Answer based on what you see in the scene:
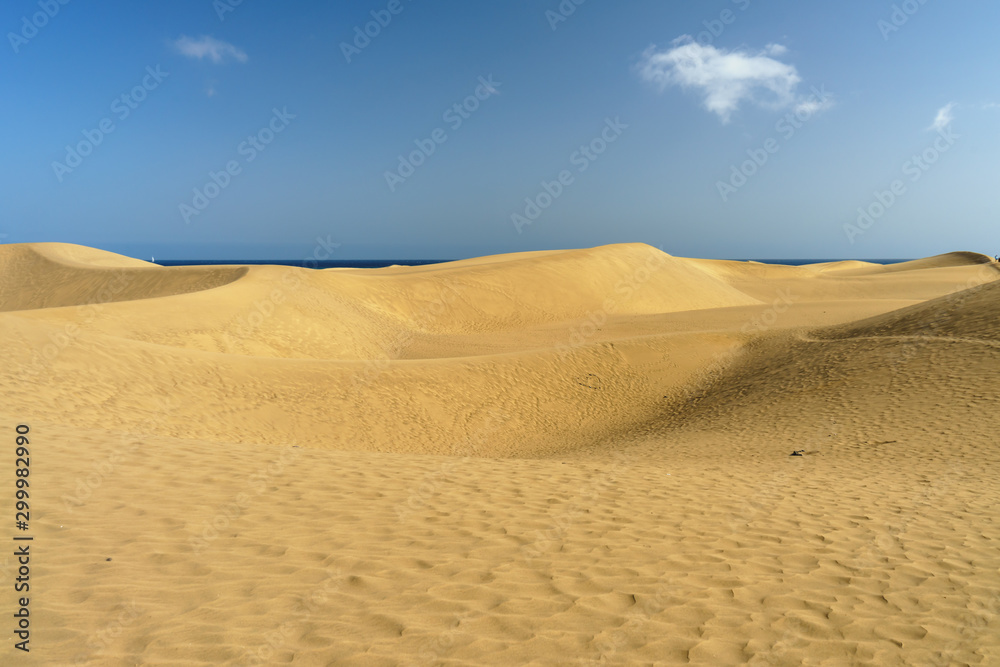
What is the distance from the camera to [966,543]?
222 inches

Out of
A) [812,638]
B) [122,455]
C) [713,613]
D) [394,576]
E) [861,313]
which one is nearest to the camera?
[812,638]

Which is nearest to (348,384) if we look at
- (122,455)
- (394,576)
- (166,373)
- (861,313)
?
(166,373)

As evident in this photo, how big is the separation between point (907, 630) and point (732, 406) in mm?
11410

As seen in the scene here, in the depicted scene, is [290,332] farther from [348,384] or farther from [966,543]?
[966,543]

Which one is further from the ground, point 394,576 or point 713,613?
point 394,576

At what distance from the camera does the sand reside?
12.1 ft

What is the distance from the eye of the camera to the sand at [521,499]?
3.67 meters

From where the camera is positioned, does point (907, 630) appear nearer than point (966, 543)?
Yes

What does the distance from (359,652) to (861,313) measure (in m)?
32.1

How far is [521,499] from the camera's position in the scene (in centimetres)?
661

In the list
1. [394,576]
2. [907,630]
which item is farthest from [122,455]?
[907,630]

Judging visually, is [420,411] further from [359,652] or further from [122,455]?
[359,652]

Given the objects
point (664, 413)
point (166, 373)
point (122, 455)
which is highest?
point (166, 373)

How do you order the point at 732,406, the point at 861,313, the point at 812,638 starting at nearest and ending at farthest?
the point at 812,638
the point at 732,406
the point at 861,313
